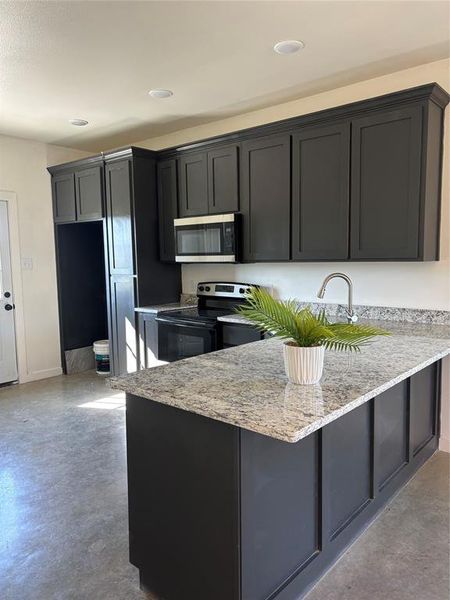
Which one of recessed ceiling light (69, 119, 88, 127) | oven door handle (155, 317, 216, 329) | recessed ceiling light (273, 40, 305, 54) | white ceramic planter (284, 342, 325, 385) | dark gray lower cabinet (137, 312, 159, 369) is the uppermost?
recessed ceiling light (69, 119, 88, 127)

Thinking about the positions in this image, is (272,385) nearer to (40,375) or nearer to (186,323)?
(186,323)

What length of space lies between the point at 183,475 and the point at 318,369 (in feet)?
2.12

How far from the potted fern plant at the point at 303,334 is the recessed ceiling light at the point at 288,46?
1826 millimetres

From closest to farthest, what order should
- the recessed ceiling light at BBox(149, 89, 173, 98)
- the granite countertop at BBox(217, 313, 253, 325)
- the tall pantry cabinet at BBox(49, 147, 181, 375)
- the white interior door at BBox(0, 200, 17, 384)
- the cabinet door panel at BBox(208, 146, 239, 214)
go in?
the recessed ceiling light at BBox(149, 89, 173, 98)
the granite countertop at BBox(217, 313, 253, 325)
the cabinet door panel at BBox(208, 146, 239, 214)
the tall pantry cabinet at BBox(49, 147, 181, 375)
the white interior door at BBox(0, 200, 17, 384)

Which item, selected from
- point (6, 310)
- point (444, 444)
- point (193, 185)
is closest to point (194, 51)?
point (193, 185)

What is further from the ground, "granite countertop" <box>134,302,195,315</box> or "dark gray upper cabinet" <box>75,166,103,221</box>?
"dark gray upper cabinet" <box>75,166,103,221</box>

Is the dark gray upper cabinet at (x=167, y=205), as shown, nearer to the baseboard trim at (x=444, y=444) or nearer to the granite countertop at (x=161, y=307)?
the granite countertop at (x=161, y=307)

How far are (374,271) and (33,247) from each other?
377 cm

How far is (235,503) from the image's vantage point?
1.48 meters

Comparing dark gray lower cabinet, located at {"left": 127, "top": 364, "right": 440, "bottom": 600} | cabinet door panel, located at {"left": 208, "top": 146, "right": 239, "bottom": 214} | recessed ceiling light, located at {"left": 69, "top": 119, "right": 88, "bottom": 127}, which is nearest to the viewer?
dark gray lower cabinet, located at {"left": 127, "top": 364, "right": 440, "bottom": 600}

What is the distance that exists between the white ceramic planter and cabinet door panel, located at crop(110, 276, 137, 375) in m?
3.04

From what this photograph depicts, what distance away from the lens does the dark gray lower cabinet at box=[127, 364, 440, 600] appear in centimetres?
151

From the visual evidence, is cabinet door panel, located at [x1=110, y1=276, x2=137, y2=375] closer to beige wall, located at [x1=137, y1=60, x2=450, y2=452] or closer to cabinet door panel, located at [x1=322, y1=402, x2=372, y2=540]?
beige wall, located at [x1=137, y1=60, x2=450, y2=452]

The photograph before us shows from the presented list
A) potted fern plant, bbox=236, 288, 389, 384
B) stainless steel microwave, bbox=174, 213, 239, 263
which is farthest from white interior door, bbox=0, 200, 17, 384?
potted fern plant, bbox=236, 288, 389, 384
